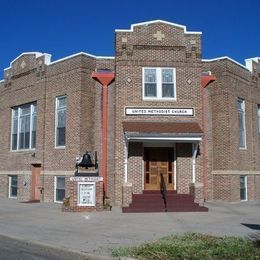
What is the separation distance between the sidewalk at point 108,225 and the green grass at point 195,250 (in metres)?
0.73

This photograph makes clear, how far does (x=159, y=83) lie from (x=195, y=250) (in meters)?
12.9

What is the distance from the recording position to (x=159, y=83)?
2081cm

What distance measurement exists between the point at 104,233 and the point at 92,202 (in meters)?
6.12

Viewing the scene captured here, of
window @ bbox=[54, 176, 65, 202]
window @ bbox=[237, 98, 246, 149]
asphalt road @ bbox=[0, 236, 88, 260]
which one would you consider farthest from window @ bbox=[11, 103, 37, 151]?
asphalt road @ bbox=[0, 236, 88, 260]

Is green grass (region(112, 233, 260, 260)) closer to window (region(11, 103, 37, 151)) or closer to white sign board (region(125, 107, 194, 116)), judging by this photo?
white sign board (region(125, 107, 194, 116))

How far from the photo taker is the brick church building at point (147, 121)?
2008cm

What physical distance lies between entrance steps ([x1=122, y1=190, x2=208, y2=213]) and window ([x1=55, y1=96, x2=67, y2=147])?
5831 millimetres

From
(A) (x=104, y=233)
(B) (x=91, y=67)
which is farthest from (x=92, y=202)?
(B) (x=91, y=67)

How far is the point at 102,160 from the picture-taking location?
21.1 meters

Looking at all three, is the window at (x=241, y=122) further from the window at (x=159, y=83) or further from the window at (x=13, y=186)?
the window at (x=13, y=186)

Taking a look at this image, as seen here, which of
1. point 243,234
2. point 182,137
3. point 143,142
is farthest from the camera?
point 143,142

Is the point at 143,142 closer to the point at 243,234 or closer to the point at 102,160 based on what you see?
the point at 102,160

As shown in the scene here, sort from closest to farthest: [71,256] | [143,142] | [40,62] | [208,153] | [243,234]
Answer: [71,256] < [243,234] < [143,142] < [208,153] < [40,62]

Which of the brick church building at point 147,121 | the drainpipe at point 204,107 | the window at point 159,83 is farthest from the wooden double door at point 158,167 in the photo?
the window at point 159,83
